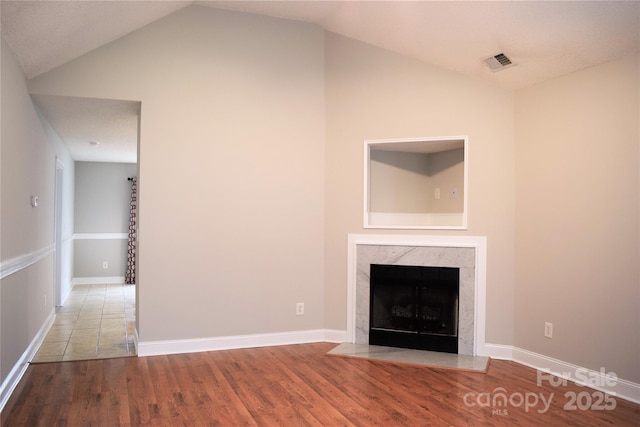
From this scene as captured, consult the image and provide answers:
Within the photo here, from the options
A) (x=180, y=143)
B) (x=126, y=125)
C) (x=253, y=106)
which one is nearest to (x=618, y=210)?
(x=253, y=106)

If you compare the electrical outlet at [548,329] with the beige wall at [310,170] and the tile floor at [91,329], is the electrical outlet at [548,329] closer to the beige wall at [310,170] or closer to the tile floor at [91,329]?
the beige wall at [310,170]

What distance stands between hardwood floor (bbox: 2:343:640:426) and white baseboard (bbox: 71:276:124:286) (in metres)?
5.44

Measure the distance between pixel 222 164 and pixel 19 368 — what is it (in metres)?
2.22

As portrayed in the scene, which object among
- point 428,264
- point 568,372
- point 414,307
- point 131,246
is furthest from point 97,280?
point 568,372

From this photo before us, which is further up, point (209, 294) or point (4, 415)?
point (209, 294)

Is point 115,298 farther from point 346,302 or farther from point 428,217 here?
point 428,217

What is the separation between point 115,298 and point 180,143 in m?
4.02

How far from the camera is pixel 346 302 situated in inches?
187

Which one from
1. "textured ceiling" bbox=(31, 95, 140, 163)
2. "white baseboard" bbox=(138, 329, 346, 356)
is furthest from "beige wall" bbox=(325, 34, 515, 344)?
"textured ceiling" bbox=(31, 95, 140, 163)

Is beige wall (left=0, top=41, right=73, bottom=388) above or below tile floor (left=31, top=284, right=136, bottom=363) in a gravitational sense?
above

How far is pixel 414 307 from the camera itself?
461cm

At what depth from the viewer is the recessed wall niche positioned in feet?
15.6

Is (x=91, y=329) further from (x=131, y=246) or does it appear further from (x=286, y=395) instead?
(x=131, y=246)

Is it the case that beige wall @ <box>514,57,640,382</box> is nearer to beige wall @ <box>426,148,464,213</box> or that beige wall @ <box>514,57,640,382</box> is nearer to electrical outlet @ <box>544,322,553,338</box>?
electrical outlet @ <box>544,322,553,338</box>
